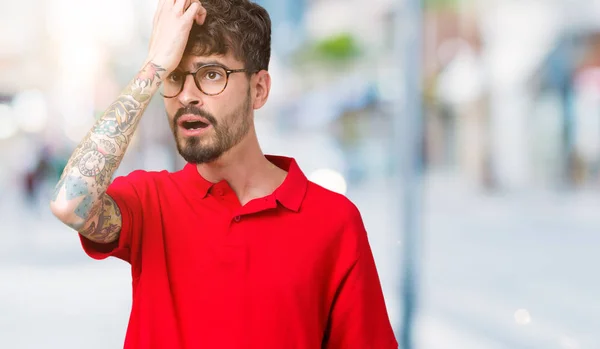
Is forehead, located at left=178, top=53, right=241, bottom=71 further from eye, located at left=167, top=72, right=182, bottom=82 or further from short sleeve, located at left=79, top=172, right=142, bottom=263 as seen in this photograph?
short sleeve, located at left=79, top=172, right=142, bottom=263

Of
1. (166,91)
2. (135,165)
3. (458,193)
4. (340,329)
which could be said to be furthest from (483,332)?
(458,193)

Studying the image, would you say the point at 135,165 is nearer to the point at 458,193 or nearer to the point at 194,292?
the point at 458,193

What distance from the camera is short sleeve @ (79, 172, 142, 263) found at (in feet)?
4.68

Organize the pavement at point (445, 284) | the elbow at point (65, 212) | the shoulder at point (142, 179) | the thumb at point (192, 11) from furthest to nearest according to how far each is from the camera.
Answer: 1. the pavement at point (445, 284)
2. the shoulder at point (142, 179)
3. the thumb at point (192, 11)
4. the elbow at point (65, 212)

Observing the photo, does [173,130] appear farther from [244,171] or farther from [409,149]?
[409,149]

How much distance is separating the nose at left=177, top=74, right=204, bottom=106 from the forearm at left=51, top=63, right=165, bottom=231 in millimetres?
61

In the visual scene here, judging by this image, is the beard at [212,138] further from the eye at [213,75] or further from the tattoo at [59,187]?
the tattoo at [59,187]

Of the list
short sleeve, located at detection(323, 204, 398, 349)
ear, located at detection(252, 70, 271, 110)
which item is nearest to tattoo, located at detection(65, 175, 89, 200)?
ear, located at detection(252, 70, 271, 110)

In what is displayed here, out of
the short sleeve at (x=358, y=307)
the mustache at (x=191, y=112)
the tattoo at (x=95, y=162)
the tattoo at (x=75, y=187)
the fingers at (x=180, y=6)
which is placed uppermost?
the fingers at (x=180, y=6)

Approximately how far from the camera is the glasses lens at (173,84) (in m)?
1.46

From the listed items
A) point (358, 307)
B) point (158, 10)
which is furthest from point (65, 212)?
point (358, 307)

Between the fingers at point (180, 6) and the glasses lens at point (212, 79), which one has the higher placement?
the fingers at point (180, 6)

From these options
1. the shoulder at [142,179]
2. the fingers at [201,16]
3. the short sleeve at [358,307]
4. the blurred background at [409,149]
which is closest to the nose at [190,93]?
the fingers at [201,16]

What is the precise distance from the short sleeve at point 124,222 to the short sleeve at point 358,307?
43 cm
